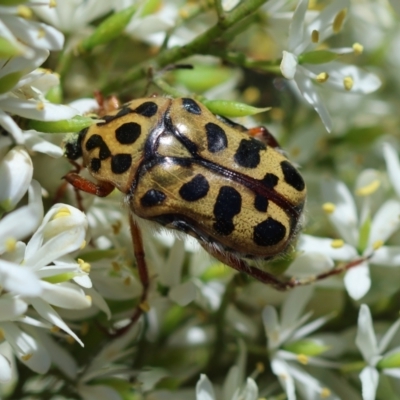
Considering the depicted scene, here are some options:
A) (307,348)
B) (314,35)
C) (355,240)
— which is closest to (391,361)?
(307,348)

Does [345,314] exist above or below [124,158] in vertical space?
below

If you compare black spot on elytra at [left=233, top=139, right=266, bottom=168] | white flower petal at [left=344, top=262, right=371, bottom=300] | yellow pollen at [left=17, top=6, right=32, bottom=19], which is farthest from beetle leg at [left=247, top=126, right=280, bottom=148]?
yellow pollen at [left=17, top=6, right=32, bottom=19]

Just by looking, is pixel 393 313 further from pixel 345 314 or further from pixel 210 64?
pixel 210 64

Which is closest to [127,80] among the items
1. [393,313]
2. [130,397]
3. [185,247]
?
[185,247]

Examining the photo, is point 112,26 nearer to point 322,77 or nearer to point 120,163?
point 120,163

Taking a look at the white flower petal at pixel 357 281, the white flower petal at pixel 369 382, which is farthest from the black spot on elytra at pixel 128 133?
the white flower petal at pixel 369 382

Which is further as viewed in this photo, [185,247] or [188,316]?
[188,316]

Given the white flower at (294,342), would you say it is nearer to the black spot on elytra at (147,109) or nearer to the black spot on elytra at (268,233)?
the black spot on elytra at (268,233)

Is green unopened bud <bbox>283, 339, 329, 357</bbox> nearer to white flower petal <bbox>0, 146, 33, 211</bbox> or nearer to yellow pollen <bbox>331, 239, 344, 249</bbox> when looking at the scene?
yellow pollen <bbox>331, 239, 344, 249</bbox>
